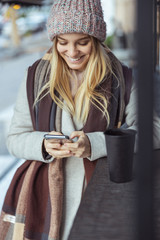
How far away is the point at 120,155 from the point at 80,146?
0.30 meters

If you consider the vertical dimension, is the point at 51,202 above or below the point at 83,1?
below

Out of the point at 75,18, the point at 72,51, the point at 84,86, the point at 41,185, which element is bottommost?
the point at 41,185

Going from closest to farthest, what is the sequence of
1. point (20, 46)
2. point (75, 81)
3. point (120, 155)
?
1. point (120, 155)
2. point (75, 81)
3. point (20, 46)

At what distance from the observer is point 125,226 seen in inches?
31.7

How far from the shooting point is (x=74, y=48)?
54.4 inches

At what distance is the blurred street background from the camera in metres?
3.37

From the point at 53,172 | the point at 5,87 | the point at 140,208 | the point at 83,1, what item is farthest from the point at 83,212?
the point at 5,87

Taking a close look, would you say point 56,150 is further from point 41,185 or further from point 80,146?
point 41,185

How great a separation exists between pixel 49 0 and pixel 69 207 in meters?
3.86

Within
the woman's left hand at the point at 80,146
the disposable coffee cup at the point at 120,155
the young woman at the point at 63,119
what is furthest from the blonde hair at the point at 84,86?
the disposable coffee cup at the point at 120,155

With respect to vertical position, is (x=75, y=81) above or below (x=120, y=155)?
above

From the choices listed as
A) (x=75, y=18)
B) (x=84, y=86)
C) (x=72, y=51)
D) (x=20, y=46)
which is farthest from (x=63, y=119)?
(x=20, y=46)

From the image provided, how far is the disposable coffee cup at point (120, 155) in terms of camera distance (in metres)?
0.99

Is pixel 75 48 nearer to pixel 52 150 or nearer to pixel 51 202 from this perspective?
pixel 52 150
